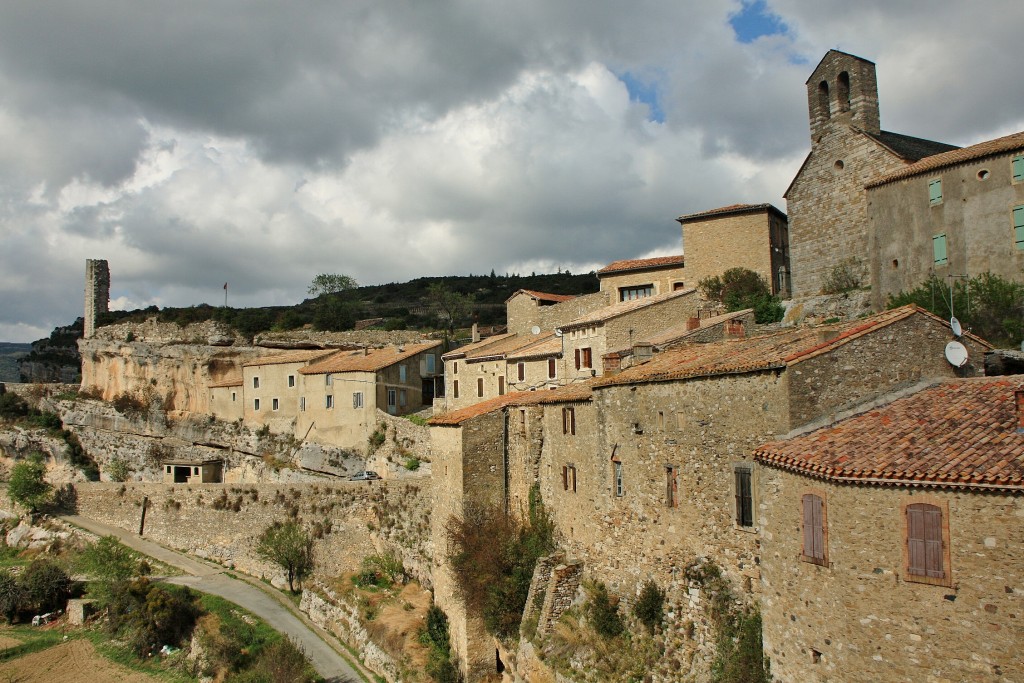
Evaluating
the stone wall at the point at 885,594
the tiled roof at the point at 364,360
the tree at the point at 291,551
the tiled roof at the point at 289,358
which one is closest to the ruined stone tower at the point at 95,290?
the tiled roof at the point at 289,358

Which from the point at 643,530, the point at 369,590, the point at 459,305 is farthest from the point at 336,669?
the point at 459,305

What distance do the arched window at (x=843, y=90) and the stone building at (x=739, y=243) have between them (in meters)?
5.67

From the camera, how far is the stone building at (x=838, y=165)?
105ft

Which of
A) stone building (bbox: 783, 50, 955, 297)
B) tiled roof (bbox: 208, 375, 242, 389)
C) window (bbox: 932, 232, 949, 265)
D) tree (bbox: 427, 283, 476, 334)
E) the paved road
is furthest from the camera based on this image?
tree (bbox: 427, 283, 476, 334)

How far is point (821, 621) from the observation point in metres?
12.8

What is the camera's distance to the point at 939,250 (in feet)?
89.9

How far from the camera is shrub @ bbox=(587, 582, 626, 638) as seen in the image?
63.9 ft

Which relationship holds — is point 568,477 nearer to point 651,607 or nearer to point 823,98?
point 651,607

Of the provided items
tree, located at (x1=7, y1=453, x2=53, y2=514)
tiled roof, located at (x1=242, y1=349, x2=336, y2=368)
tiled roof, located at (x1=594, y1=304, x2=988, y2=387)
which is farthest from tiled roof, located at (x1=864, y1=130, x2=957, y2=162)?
tree, located at (x1=7, y1=453, x2=53, y2=514)

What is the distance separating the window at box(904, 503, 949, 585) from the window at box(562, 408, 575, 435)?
12730 mm

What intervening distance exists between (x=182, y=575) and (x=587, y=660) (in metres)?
31.0

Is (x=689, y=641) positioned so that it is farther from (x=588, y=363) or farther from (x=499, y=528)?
(x=588, y=363)

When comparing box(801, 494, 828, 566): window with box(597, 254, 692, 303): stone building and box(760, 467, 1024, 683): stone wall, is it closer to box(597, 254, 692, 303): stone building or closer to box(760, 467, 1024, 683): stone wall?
box(760, 467, 1024, 683): stone wall

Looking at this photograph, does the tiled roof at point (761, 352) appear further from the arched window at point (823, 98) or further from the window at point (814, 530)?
the arched window at point (823, 98)
